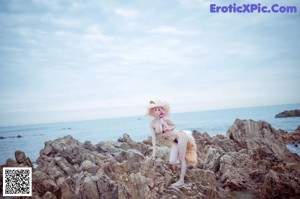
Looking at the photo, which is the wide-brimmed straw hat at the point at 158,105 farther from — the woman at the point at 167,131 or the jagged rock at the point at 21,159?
the jagged rock at the point at 21,159

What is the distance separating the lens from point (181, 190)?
5273mm

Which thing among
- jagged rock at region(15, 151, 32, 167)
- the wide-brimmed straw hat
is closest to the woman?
the wide-brimmed straw hat

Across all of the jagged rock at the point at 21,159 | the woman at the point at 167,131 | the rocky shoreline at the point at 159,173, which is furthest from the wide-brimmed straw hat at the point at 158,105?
the jagged rock at the point at 21,159

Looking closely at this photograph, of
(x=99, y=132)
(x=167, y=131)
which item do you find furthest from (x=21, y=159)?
(x=99, y=132)

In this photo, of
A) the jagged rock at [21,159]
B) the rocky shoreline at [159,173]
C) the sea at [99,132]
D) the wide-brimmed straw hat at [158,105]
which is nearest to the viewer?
the wide-brimmed straw hat at [158,105]

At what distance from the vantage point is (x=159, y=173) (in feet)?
18.9

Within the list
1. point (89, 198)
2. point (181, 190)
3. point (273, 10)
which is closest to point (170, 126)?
point (181, 190)

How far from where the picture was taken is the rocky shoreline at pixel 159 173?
5.20m

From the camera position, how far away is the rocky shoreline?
520cm

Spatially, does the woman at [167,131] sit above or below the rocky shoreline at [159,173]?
above

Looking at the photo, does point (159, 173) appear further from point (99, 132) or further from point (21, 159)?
point (99, 132)

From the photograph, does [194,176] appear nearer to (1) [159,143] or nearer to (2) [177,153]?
(2) [177,153]

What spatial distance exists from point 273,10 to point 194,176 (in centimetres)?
372

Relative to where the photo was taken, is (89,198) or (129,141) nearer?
(89,198)
